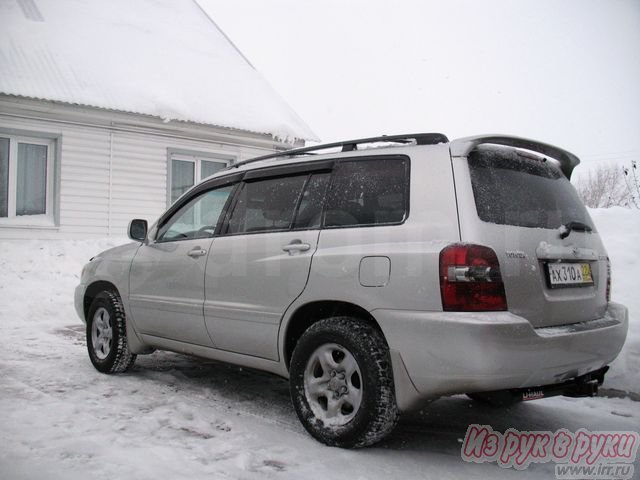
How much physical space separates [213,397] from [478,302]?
2.55m

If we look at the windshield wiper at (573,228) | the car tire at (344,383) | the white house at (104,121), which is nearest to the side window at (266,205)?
the car tire at (344,383)

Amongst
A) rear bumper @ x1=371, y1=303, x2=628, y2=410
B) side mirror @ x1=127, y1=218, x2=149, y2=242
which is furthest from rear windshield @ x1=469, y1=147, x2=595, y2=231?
side mirror @ x1=127, y1=218, x2=149, y2=242

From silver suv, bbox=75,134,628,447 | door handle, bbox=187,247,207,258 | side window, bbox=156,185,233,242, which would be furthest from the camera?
side window, bbox=156,185,233,242

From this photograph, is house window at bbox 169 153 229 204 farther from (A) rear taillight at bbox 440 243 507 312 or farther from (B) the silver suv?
(A) rear taillight at bbox 440 243 507 312

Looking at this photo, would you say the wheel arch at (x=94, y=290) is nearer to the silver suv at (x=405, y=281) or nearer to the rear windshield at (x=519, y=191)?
the silver suv at (x=405, y=281)

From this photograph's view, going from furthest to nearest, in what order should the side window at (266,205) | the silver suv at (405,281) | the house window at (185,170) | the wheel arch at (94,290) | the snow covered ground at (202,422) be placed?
the house window at (185,170) < the wheel arch at (94,290) < the side window at (266,205) < the snow covered ground at (202,422) < the silver suv at (405,281)

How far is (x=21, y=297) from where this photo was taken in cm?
895

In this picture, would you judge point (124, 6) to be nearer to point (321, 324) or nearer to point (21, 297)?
point (21, 297)

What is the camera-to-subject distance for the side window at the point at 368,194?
3.46m

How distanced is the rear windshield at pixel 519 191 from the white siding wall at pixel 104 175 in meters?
9.88

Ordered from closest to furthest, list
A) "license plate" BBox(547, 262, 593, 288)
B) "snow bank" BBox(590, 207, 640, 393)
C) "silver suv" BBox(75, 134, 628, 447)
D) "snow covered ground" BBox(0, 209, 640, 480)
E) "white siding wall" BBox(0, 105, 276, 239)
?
"silver suv" BBox(75, 134, 628, 447)
"snow covered ground" BBox(0, 209, 640, 480)
"license plate" BBox(547, 262, 593, 288)
"snow bank" BBox(590, 207, 640, 393)
"white siding wall" BBox(0, 105, 276, 239)

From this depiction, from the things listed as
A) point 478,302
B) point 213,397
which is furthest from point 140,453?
point 478,302

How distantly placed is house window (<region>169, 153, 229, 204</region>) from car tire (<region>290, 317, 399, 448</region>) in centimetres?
986

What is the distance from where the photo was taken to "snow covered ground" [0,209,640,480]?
3156 millimetres
